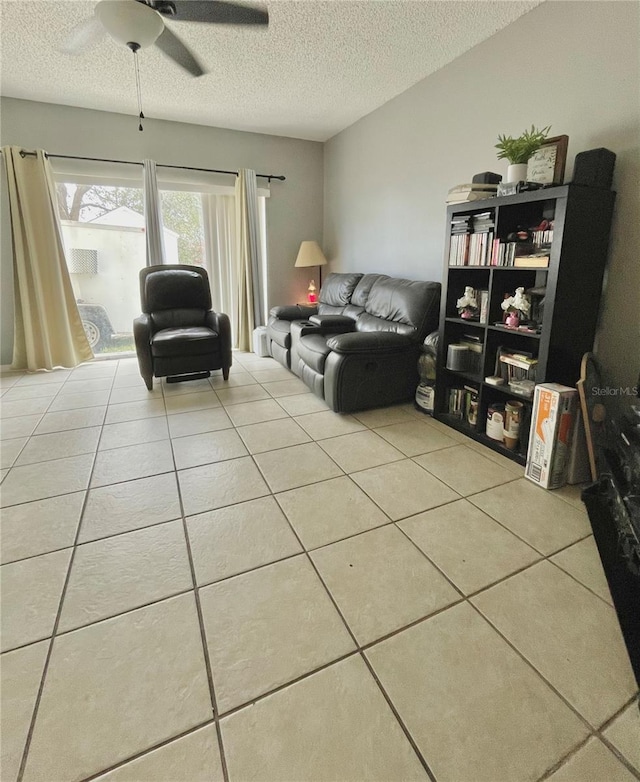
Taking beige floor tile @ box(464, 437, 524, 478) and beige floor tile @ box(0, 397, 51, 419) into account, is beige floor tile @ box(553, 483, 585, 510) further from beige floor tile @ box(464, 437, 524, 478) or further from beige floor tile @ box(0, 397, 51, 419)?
beige floor tile @ box(0, 397, 51, 419)

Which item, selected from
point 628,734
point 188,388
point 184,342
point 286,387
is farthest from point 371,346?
point 628,734

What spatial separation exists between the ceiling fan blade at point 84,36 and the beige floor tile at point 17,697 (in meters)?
2.74

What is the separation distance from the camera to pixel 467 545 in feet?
4.94

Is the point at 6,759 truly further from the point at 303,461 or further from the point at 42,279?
the point at 42,279

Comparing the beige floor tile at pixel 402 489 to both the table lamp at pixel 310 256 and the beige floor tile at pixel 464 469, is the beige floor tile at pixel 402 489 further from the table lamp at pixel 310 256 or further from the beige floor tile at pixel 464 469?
the table lamp at pixel 310 256

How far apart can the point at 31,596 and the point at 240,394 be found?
2.13 m

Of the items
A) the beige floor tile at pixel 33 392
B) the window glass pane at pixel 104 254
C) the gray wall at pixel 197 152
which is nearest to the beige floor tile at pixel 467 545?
the beige floor tile at pixel 33 392

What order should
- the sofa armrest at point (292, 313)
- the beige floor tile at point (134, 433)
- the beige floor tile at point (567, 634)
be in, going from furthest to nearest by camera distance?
the sofa armrest at point (292, 313), the beige floor tile at point (134, 433), the beige floor tile at point (567, 634)

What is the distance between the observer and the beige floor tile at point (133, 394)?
124 inches

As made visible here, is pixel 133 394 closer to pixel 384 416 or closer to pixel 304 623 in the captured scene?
pixel 384 416

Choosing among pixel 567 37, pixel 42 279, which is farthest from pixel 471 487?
pixel 42 279

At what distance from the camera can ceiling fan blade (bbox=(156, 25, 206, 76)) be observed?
84.9 inches

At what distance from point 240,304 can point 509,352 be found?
10.8 ft

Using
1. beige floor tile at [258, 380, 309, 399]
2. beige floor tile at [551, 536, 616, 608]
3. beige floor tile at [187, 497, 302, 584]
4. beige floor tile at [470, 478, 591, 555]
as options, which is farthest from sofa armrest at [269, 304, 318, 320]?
beige floor tile at [551, 536, 616, 608]
